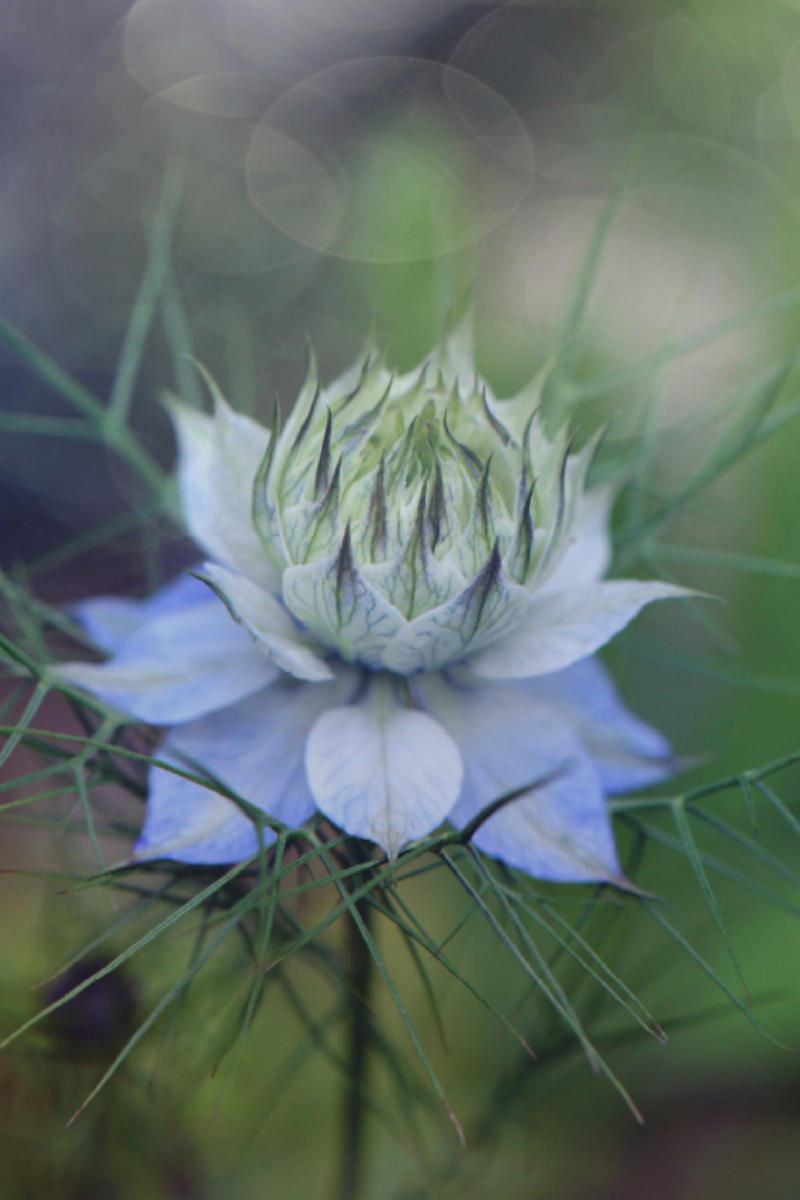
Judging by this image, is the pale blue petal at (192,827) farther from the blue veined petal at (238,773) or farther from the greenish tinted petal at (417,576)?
the greenish tinted petal at (417,576)

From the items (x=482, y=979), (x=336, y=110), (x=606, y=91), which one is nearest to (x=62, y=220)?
(x=336, y=110)

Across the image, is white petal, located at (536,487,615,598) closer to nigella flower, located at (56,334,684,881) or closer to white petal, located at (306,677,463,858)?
nigella flower, located at (56,334,684,881)

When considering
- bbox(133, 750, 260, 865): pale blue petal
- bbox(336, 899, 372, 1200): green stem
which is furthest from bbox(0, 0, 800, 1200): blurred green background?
bbox(133, 750, 260, 865): pale blue petal

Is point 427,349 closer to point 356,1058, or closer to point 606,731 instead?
point 606,731

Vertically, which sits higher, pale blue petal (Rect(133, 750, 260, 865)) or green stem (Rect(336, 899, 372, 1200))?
pale blue petal (Rect(133, 750, 260, 865))

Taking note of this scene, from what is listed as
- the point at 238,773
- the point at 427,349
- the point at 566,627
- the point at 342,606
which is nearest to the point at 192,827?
the point at 238,773

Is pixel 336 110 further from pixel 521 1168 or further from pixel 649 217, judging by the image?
pixel 521 1168
